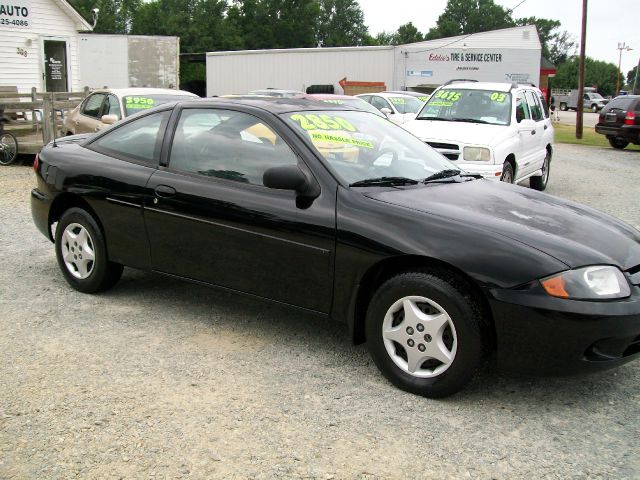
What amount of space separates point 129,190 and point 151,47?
868 inches

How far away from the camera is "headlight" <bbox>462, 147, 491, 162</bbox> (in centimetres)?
908

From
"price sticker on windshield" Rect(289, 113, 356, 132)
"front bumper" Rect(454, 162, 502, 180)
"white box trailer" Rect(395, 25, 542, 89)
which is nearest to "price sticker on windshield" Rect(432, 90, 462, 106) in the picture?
"front bumper" Rect(454, 162, 502, 180)

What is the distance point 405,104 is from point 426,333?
15.8 meters

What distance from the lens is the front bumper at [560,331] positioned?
326 cm

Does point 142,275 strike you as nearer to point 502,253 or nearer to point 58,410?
point 58,410

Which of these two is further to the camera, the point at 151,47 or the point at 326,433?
the point at 151,47

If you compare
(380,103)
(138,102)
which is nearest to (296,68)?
(380,103)

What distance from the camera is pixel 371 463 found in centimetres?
301

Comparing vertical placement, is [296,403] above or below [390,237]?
below

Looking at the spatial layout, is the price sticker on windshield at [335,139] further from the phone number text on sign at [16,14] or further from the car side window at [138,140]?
the phone number text on sign at [16,14]

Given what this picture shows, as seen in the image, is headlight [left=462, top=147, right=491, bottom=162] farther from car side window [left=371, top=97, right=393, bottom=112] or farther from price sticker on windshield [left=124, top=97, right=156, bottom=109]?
car side window [left=371, top=97, right=393, bottom=112]

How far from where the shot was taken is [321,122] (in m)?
4.47

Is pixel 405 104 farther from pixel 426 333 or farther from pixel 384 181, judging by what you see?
pixel 426 333

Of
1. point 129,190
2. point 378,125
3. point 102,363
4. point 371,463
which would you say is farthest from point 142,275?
point 371,463
